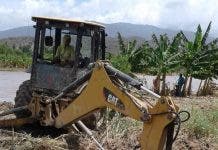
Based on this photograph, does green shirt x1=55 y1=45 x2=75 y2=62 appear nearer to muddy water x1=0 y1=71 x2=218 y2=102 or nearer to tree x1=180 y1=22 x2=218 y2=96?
muddy water x1=0 y1=71 x2=218 y2=102

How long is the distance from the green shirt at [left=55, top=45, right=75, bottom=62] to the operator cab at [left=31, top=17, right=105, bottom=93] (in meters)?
0.08

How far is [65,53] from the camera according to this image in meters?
10.3

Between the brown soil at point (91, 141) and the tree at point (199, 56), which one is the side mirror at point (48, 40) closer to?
the brown soil at point (91, 141)

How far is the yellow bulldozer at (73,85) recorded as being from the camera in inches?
323

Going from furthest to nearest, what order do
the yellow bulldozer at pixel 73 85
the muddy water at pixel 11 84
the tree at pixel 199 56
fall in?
the tree at pixel 199 56 → the muddy water at pixel 11 84 → the yellow bulldozer at pixel 73 85

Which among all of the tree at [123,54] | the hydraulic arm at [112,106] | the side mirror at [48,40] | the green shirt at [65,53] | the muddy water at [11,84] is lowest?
the muddy water at [11,84]

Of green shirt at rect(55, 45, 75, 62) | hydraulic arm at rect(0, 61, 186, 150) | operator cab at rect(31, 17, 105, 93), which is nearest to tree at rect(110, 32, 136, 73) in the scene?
operator cab at rect(31, 17, 105, 93)

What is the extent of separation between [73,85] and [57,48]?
167 cm

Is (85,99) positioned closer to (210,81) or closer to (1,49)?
(210,81)

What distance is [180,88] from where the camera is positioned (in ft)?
95.9

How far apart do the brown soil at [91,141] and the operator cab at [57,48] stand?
3.33 feet

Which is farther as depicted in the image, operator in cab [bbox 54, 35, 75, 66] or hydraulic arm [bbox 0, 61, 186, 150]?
operator in cab [bbox 54, 35, 75, 66]

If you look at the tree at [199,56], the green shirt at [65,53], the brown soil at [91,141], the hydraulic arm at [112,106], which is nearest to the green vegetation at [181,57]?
the tree at [199,56]

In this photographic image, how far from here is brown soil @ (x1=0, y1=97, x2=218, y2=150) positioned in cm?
895
